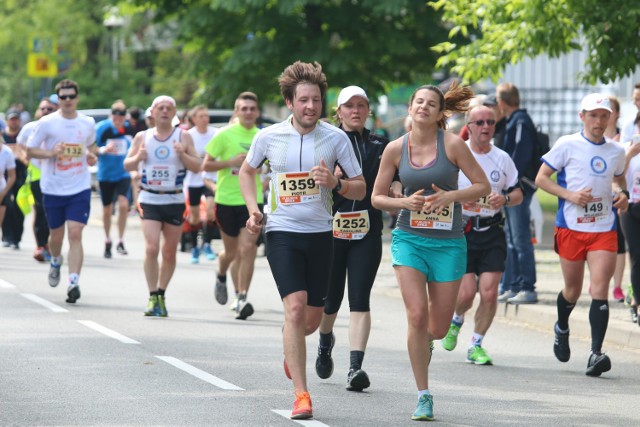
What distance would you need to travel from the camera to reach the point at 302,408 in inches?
314

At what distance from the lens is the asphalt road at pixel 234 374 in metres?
8.27

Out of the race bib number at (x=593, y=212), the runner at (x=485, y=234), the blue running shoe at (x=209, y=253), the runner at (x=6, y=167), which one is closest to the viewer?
the race bib number at (x=593, y=212)

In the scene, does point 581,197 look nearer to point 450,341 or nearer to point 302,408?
point 450,341

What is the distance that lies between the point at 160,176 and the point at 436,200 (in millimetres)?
5470

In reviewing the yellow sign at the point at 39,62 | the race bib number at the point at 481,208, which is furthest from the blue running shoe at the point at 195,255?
the yellow sign at the point at 39,62

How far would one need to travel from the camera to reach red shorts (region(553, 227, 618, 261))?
1015 centimetres

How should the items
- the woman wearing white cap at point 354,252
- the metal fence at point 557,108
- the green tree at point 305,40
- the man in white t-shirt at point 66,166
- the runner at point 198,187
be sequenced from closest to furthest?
1. the woman wearing white cap at point 354,252
2. the man in white t-shirt at point 66,166
3. the runner at point 198,187
4. the green tree at point 305,40
5. the metal fence at point 557,108

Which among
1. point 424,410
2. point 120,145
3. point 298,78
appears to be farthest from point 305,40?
point 424,410

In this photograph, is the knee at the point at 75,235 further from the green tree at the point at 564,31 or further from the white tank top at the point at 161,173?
the green tree at the point at 564,31

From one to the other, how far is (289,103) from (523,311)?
5823 mm

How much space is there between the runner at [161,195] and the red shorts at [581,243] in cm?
410

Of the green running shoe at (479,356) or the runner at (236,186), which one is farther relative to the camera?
the runner at (236,186)

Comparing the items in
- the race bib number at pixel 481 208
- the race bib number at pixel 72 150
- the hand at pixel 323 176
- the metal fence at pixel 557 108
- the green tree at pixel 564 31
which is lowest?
the race bib number at pixel 481 208

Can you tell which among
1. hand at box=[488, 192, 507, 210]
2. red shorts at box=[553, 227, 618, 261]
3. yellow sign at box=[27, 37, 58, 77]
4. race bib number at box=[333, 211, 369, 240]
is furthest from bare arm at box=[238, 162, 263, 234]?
yellow sign at box=[27, 37, 58, 77]
